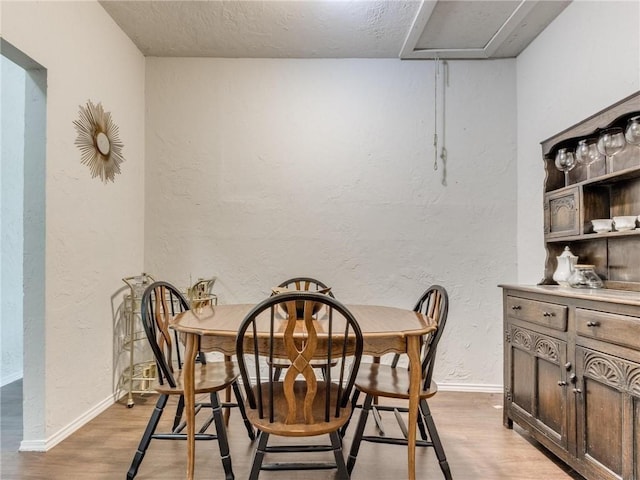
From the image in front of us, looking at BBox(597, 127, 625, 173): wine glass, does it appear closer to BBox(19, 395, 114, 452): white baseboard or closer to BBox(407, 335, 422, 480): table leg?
BBox(407, 335, 422, 480): table leg

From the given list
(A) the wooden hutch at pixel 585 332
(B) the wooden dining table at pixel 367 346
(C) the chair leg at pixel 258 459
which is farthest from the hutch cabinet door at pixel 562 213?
(C) the chair leg at pixel 258 459

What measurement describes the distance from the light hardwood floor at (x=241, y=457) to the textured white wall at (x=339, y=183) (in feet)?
3.03

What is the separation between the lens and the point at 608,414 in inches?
60.6

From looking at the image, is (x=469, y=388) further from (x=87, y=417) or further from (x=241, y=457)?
(x=87, y=417)

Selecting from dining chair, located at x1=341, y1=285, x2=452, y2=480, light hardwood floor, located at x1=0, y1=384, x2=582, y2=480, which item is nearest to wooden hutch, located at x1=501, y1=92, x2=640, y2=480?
light hardwood floor, located at x1=0, y1=384, x2=582, y2=480

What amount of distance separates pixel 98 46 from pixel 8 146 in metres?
1.19

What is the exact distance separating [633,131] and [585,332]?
3.41 feet

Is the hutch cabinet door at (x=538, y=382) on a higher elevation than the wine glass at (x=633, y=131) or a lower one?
lower

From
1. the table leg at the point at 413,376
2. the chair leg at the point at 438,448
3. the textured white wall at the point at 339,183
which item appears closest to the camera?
the table leg at the point at 413,376

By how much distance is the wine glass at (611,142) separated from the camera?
1970 mm

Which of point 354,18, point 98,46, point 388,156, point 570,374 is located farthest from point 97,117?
point 570,374

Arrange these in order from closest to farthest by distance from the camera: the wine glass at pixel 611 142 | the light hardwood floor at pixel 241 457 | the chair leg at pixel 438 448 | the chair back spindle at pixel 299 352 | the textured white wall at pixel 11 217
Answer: the chair back spindle at pixel 299 352, the chair leg at pixel 438 448, the light hardwood floor at pixel 241 457, the wine glass at pixel 611 142, the textured white wall at pixel 11 217

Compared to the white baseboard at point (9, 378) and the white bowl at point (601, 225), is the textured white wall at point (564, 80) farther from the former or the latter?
the white baseboard at point (9, 378)

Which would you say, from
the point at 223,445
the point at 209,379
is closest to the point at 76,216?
the point at 209,379
